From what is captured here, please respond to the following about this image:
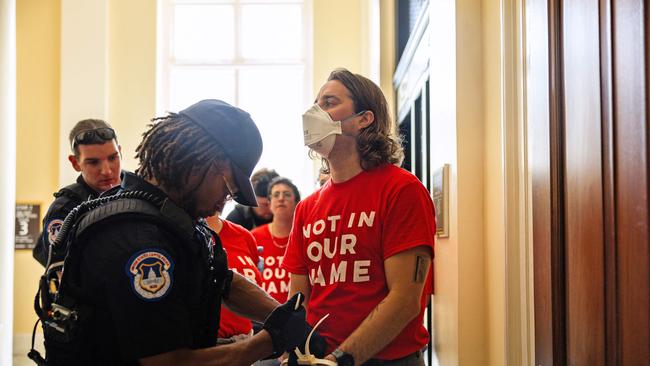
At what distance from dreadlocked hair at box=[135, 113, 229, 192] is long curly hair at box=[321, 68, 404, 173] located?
26.4 inches

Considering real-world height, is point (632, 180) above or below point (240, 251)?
above

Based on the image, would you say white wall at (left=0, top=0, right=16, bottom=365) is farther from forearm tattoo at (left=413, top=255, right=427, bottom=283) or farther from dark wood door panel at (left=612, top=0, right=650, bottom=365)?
dark wood door panel at (left=612, top=0, right=650, bottom=365)

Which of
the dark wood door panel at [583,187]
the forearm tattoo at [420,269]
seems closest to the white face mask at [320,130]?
the forearm tattoo at [420,269]

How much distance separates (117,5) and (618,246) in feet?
24.7

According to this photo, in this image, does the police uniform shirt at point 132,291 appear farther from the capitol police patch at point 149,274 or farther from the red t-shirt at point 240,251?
the red t-shirt at point 240,251

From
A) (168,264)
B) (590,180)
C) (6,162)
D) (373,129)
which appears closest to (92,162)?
(373,129)

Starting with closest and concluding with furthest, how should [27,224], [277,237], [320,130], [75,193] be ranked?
[320,130] < [75,193] < [277,237] < [27,224]

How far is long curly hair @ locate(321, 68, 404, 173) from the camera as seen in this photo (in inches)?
86.6

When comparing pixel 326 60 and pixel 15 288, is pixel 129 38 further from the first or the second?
pixel 15 288

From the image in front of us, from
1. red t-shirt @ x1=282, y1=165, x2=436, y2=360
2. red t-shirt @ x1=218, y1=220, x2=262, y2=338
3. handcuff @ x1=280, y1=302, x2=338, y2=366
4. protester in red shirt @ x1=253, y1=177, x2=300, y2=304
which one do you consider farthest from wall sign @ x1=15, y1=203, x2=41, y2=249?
handcuff @ x1=280, y1=302, x2=338, y2=366

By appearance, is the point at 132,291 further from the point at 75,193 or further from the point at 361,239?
the point at 75,193

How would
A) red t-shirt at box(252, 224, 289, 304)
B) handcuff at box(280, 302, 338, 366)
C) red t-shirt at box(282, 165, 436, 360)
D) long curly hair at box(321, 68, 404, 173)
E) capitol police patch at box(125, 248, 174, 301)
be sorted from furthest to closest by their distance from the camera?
red t-shirt at box(252, 224, 289, 304), long curly hair at box(321, 68, 404, 173), red t-shirt at box(282, 165, 436, 360), handcuff at box(280, 302, 338, 366), capitol police patch at box(125, 248, 174, 301)

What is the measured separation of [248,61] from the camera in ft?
28.9

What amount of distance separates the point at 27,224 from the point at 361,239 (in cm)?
660
